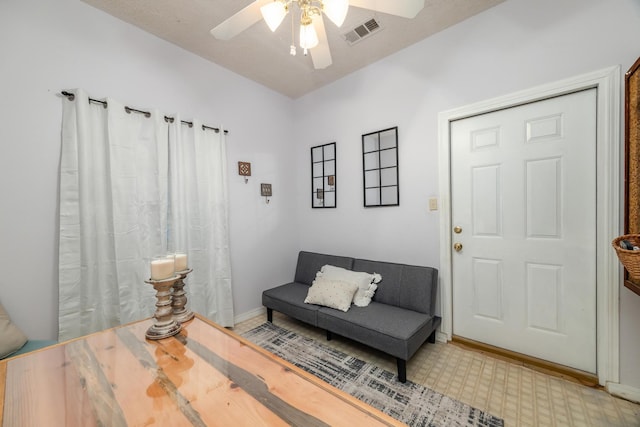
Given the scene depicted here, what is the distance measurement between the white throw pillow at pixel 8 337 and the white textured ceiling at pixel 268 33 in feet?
7.30

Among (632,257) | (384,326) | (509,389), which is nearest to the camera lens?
(632,257)

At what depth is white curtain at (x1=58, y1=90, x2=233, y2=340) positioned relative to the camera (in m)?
1.75

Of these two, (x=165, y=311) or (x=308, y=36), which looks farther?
(x=308, y=36)

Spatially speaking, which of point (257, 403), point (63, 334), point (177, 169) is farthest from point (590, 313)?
point (63, 334)

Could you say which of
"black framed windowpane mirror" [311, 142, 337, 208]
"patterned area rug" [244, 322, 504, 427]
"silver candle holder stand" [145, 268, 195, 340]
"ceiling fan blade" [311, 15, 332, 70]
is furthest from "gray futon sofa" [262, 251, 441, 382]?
"ceiling fan blade" [311, 15, 332, 70]

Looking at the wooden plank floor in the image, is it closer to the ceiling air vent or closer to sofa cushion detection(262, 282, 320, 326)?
sofa cushion detection(262, 282, 320, 326)

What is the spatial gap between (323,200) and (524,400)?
95.3 inches

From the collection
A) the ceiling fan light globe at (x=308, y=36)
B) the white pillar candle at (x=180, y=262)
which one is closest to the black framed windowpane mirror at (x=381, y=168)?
the ceiling fan light globe at (x=308, y=36)

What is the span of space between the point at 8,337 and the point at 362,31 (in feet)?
10.5

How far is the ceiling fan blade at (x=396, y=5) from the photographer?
1.22 metres

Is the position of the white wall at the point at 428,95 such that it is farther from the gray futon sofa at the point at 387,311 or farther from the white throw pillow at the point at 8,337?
the white throw pillow at the point at 8,337

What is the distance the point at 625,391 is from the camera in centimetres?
154

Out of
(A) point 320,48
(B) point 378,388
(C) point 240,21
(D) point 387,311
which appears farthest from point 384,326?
(C) point 240,21

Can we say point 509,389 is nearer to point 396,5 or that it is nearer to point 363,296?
point 363,296
